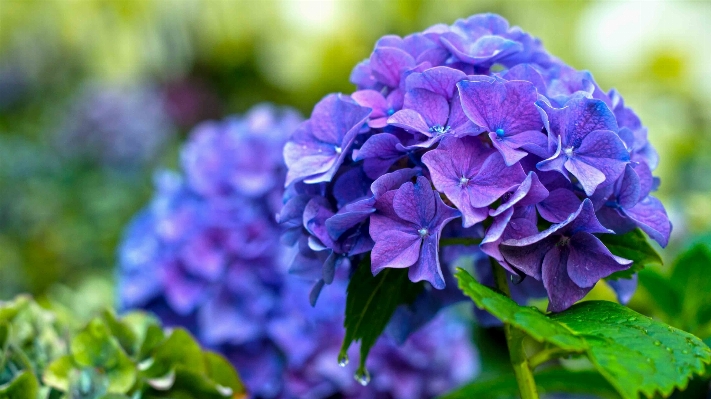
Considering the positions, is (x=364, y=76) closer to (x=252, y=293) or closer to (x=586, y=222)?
(x=586, y=222)

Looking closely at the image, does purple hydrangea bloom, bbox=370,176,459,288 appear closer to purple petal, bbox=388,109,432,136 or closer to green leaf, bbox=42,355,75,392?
purple petal, bbox=388,109,432,136

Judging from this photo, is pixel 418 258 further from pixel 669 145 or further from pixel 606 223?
pixel 669 145

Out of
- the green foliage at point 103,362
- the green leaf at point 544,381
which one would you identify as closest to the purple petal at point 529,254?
the green leaf at point 544,381

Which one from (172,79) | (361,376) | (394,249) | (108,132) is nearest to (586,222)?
(394,249)

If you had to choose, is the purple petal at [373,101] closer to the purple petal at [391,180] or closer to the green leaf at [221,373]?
the purple petal at [391,180]

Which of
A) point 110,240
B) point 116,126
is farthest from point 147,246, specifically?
point 116,126
